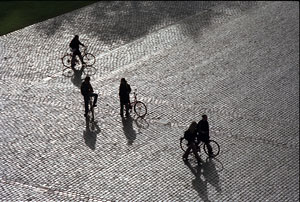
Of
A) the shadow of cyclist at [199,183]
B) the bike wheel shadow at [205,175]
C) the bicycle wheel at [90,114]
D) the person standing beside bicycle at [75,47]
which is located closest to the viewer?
the shadow of cyclist at [199,183]

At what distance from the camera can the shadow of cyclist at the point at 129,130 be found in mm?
17797

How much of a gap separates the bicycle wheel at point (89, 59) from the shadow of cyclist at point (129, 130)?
430cm

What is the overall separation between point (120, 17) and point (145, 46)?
10.5 feet

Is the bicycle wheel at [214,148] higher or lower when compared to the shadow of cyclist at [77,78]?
lower

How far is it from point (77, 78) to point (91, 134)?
3.91 meters

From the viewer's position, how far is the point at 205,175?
16.5 meters

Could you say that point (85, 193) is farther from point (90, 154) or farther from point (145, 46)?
point (145, 46)

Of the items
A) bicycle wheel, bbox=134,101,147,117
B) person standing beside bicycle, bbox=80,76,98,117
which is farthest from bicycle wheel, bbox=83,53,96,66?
person standing beside bicycle, bbox=80,76,98,117

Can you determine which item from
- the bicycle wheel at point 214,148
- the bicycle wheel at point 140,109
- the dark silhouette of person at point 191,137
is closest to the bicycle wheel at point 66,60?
the bicycle wheel at point 140,109

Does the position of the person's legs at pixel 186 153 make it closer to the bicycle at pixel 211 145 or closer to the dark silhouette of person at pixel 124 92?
the bicycle at pixel 211 145

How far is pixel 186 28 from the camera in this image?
86.4 feet

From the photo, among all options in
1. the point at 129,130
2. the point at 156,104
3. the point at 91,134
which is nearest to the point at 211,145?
the point at 129,130

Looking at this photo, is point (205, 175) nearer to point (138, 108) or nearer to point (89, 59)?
point (138, 108)

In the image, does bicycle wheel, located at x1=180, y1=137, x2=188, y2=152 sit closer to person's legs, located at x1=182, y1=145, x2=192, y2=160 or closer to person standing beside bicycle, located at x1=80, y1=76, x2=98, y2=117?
person's legs, located at x1=182, y1=145, x2=192, y2=160
